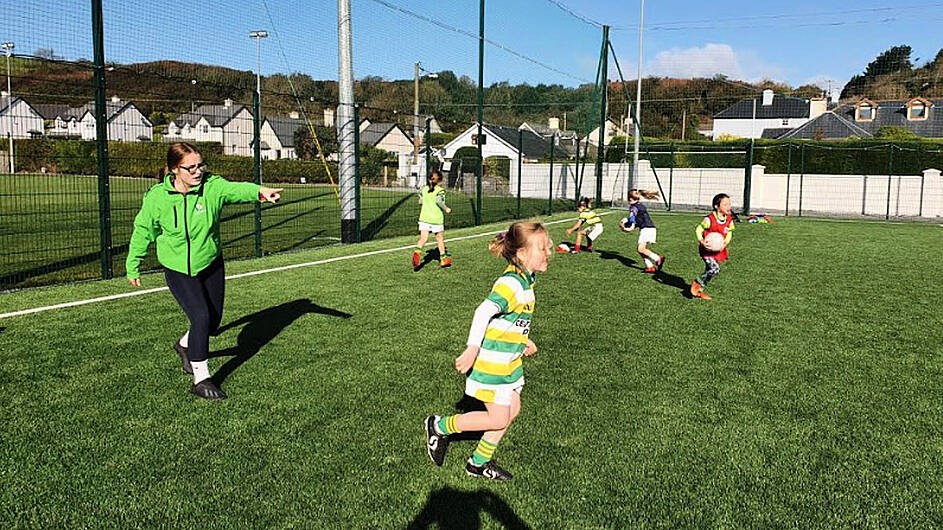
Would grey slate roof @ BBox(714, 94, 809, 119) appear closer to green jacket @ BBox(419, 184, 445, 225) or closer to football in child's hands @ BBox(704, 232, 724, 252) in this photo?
green jacket @ BBox(419, 184, 445, 225)

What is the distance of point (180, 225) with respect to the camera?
4.65 meters

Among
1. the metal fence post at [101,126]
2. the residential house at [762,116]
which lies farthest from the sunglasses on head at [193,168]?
the residential house at [762,116]

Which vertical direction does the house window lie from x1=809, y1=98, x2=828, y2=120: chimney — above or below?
below

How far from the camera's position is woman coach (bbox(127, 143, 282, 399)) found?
4.64 m

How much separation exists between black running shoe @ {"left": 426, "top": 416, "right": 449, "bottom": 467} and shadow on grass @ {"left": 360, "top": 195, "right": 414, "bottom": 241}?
440 inches

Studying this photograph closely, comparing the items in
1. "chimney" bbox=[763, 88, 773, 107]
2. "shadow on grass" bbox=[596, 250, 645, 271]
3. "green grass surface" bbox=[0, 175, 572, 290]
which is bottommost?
"shadow on grass" bbox=[596, 250, 645, 271]

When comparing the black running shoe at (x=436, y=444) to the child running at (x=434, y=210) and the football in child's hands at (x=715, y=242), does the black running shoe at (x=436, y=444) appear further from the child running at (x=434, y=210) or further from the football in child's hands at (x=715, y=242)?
the child running at (x=434, y=210)

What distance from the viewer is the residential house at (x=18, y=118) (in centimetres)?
1215

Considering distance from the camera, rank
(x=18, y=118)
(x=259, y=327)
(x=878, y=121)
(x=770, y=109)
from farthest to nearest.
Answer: (x=770, y=109)
(x=878, y=121)
(x=18, y=118)
(x=259, y=327)

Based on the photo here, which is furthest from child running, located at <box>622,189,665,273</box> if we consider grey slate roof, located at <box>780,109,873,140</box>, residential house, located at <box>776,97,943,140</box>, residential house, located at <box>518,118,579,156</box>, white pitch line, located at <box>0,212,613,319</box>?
residential house, located at <box>776,97,943,140</box>

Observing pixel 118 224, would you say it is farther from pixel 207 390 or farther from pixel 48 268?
pixel 207 390

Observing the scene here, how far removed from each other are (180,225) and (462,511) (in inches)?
109

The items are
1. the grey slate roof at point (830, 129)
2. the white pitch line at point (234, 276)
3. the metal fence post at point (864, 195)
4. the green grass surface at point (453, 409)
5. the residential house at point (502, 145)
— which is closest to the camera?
the green grass surface at point (453, 409)

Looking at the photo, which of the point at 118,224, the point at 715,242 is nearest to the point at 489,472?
the point at 715,242
